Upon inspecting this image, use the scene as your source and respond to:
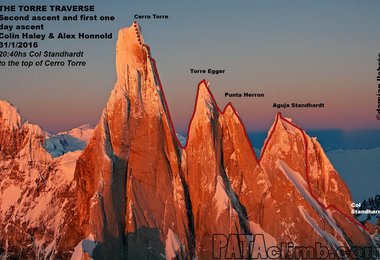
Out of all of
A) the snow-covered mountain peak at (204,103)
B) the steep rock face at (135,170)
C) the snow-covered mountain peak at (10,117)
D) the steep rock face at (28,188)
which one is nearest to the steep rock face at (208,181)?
the snow-covered mountain peak at (204,103)

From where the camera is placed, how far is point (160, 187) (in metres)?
54.8

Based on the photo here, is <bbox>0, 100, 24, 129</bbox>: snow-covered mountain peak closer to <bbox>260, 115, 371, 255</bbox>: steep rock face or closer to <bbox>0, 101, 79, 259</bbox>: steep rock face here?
<bbox>0, 101, 79, 259</bbox>: steep rock face

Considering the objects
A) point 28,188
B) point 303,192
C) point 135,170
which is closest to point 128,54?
point 135,170

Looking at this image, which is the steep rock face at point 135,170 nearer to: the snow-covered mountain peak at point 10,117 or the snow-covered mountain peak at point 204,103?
the snow-covered mountain peak at point 204,103

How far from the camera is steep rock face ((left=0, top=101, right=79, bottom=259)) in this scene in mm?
55844

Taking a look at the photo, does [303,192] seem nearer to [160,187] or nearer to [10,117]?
[160,187]

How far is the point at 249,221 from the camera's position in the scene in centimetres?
5566

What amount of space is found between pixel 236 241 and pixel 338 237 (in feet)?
23.2

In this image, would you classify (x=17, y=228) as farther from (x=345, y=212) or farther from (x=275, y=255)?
(x=345, y=212)

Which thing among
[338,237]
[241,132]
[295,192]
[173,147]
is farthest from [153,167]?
[338,237]

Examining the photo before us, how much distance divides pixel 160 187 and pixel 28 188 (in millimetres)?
9823

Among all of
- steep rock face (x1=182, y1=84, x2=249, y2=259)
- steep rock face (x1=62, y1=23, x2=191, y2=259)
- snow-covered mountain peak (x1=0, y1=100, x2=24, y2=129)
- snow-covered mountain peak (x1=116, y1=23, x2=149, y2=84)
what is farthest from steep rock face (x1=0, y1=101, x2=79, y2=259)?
steep rock face (x1=182, y1=84, x2=249, y2=259)

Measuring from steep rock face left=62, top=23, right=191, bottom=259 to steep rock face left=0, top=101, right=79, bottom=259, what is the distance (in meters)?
1.99

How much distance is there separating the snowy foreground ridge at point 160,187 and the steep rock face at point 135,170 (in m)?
0.07
